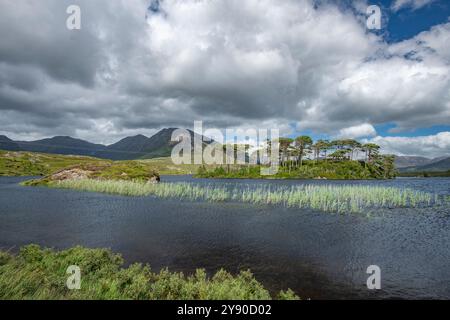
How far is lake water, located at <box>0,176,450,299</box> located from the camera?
14.3 meters

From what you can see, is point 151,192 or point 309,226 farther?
point 151,192

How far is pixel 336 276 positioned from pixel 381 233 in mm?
13173

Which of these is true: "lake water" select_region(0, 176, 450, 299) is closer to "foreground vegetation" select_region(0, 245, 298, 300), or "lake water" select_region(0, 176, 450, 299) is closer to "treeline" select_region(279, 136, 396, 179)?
"foreground vegetation" select_region(0, 245, 298, 300)

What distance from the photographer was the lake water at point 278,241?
1431 cm

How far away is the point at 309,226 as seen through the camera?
27297 mm

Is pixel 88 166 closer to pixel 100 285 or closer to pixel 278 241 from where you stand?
pixel 278 241

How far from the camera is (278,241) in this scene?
2197 centimetres

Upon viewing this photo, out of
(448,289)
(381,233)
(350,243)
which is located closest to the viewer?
(448,289)

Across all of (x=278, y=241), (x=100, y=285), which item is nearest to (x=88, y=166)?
(x=278, y=241)

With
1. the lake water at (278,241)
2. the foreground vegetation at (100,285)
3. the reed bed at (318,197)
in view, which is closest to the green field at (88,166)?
the reed bed at (318,197)

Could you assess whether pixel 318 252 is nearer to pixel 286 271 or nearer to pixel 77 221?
pixel 286 271

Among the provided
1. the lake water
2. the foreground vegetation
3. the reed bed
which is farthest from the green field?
the foreground vegetation
